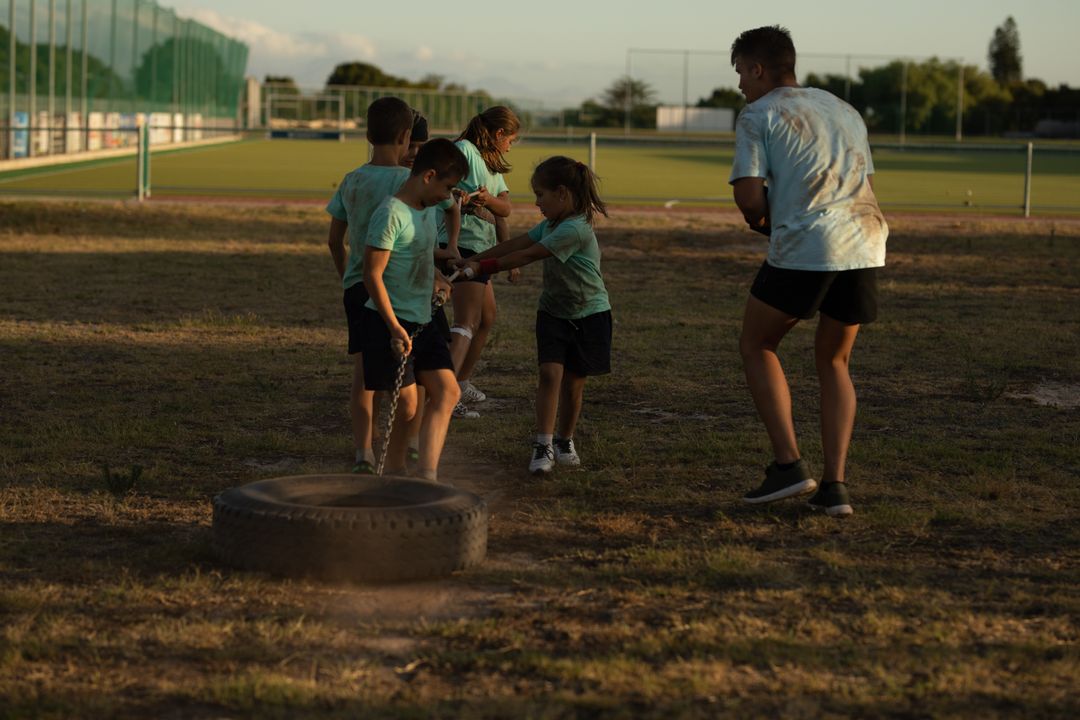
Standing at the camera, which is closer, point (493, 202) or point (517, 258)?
point (517, 258)

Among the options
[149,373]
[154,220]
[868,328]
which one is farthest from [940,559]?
[154,220]

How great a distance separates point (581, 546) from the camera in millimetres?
5121

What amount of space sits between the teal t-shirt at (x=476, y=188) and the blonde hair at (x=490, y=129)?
5 cm

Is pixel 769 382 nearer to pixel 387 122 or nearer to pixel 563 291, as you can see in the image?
pixel 563 291

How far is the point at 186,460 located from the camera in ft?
21.0

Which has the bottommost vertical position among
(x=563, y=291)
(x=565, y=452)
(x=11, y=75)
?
(x=565, y=452)

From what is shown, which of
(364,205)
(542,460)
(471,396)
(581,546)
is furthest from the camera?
(471,396)

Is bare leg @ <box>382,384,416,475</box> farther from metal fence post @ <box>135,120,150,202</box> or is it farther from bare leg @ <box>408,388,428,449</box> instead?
metal fence post @ <box>135,120,150,202</box>

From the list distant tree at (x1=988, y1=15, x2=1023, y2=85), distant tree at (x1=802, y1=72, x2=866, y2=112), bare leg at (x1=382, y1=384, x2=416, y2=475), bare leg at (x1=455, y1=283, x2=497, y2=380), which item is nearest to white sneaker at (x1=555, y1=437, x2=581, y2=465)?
bare leg at (x1=382, y1=384, x2=416, y2=475)

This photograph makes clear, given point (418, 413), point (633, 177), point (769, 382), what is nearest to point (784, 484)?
point (769, 382)

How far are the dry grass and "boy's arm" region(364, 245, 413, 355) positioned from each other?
2.60 feet

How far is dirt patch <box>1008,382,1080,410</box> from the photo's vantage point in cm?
809

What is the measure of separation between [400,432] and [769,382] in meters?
1.42

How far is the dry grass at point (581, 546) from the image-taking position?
3.72m
